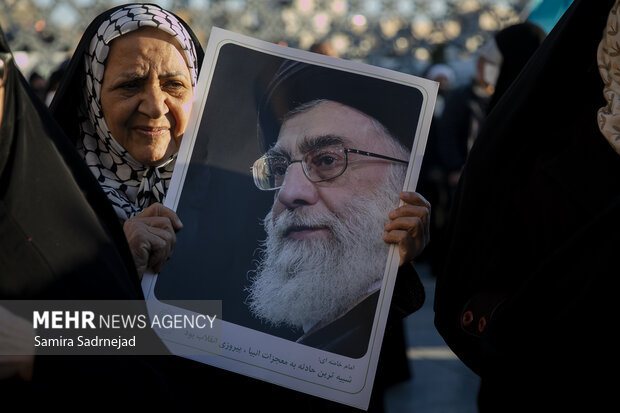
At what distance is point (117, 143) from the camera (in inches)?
79.8

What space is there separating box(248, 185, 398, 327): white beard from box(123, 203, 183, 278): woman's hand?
0.73ft

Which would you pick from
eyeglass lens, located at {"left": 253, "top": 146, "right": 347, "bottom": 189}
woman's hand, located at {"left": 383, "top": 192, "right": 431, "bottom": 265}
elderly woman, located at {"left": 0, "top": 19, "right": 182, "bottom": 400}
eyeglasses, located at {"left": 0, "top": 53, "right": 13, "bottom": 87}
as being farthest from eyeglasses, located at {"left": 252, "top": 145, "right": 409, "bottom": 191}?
eyeglasses, located at {"left": 0, "top": 53, "right": 13, "bottom": 87}

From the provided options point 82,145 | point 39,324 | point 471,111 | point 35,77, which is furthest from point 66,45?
point 39,324

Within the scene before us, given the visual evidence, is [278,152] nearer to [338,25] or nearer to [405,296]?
[405,296]

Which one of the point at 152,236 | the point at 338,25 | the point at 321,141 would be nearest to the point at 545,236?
the point at 321,141

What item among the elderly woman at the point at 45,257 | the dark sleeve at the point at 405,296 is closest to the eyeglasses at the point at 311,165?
the dark sleeve at the point at 405,296

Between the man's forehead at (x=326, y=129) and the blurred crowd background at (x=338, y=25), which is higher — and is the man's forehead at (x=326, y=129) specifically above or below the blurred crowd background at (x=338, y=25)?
below

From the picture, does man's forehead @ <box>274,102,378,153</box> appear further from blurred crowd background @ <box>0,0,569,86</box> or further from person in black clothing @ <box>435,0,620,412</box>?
blurred crowd background @ <box>0,0,569,86</box>

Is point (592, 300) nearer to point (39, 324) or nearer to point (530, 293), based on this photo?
point (530, 293)

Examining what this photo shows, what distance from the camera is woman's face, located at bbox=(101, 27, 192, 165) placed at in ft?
6.37

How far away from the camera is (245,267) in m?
1.86

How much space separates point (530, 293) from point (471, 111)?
545 centimetres

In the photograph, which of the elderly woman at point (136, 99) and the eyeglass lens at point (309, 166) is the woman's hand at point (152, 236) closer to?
the elderly woman at point (136, 99)

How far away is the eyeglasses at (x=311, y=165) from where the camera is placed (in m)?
1.89
